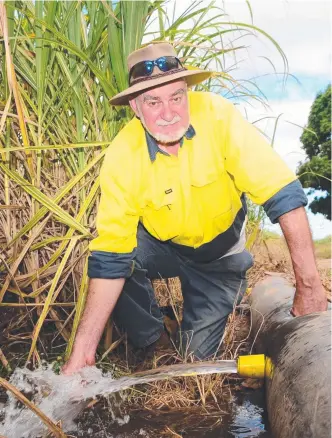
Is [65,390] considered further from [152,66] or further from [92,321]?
[152,66]

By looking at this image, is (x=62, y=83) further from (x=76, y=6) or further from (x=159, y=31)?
(x=159, y=31)

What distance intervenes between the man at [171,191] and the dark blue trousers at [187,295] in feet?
0.03

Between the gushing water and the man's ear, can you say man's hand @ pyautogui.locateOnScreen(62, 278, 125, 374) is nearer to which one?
the gushing water

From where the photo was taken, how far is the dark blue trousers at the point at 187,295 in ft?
9.91

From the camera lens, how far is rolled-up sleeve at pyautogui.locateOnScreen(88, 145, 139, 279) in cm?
260

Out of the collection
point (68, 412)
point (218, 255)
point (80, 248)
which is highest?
point (80, 248)

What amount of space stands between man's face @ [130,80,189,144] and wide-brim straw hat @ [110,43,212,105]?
0.12ft

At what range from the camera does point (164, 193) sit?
2.73m

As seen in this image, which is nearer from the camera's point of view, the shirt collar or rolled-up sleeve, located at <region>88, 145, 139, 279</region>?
rolled-up sleeve, located at <region>88, 145, 139, 279</region>

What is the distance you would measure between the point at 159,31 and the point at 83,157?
0.79m

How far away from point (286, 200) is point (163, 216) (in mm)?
667

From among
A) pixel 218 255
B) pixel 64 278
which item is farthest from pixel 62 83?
pixel 218 255

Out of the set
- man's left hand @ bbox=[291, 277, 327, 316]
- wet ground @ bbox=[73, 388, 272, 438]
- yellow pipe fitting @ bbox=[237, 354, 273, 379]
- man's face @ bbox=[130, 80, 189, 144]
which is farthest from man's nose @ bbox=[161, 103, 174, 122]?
wet ground @ bbox=[73, 388, 272, 438]

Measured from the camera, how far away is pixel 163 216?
112 inches
